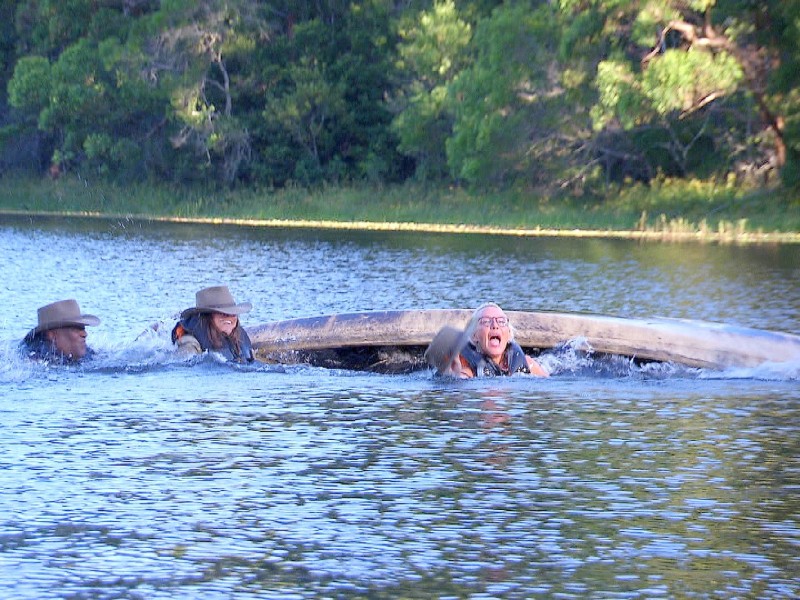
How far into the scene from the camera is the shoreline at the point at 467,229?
40.2 meters

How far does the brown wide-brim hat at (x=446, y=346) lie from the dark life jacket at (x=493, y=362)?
0.11m

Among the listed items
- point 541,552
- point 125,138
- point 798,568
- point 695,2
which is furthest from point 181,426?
point 125,138

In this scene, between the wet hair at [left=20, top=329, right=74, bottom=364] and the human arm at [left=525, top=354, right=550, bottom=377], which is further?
the wet hair at [left=20, top=329, right=74, bottom=364]

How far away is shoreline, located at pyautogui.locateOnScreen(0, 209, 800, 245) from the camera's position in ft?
132

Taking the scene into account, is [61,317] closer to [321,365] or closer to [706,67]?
[321,365]

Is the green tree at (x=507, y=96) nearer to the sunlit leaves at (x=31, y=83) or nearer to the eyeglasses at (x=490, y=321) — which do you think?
the sunlit leaves at (x=31, y=83)

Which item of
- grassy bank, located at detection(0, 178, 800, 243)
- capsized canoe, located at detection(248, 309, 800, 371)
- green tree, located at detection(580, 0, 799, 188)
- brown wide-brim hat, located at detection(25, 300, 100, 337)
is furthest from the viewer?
grassy bank, located at detection(0, 178, 800, 243)

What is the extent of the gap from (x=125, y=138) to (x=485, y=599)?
5448 centimetres

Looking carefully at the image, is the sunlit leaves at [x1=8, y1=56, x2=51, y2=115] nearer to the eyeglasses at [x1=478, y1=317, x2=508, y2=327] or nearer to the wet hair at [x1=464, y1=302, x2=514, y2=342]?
the wet hair at [x1=464, y1=302, x2=514, y2=342]

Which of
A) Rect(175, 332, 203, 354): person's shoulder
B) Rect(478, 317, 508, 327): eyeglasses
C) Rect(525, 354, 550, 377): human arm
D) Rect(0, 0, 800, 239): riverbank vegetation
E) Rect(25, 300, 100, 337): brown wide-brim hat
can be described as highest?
Rect(0, 0, 800, 239): riverbank vegetation

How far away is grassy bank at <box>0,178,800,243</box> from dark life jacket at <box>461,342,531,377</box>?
978 inches

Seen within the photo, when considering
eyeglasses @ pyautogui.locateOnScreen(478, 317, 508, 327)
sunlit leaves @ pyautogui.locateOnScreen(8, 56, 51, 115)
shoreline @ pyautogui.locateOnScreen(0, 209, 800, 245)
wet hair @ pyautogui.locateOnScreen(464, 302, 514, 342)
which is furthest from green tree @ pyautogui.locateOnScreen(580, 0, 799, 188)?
eyeglasses @ pyautogui.locateOnScreen(478, 317, 508, 327)

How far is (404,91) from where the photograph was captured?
57.4 metres

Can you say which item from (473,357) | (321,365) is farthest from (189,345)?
(473,357)
